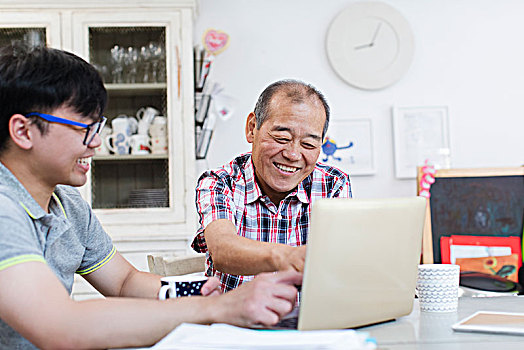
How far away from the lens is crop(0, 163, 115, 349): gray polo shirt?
920 mm

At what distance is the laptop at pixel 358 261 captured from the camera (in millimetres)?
897

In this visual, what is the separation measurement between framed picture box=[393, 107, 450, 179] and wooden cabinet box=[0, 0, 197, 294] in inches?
44.7

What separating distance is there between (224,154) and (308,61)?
68cm

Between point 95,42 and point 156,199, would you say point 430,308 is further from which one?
point 95,42

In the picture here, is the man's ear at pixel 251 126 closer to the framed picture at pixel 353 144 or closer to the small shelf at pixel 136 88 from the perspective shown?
the small shelf at pixel 136 88

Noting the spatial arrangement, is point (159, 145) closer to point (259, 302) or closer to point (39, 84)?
point (39, 84)

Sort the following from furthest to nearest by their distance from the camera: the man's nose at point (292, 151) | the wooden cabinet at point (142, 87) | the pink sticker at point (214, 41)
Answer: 1. the pink sticker at point (214, 41)
2. the wooden cabinet at point (142, 87)
3. the man's nose at point (292, 151)

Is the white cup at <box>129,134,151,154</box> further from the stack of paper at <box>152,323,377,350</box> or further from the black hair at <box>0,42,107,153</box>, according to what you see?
the stack of paper at <box>152,323,377,350</box>

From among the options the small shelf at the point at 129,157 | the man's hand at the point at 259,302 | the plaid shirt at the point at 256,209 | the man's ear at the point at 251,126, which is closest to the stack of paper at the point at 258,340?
the man's hand at the point at 259,302

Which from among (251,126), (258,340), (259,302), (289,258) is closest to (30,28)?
(251,126)

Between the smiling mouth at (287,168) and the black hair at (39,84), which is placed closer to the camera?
the black hair at (39,84)

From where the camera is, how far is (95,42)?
289cm

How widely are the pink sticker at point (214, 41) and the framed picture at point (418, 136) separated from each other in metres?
0.98

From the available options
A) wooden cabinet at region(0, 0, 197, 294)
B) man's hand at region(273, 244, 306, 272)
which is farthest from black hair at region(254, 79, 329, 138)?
wooden cabinet at region(0, 0, 197, 294)
